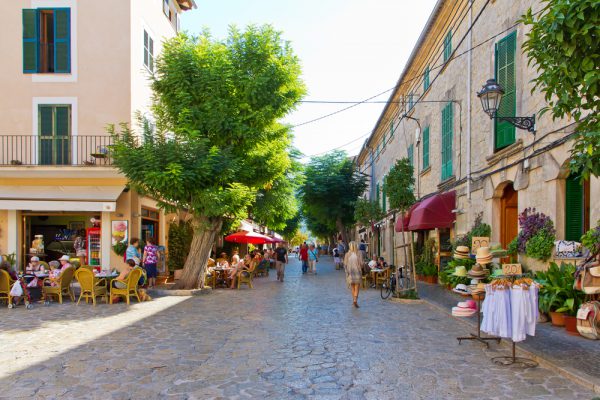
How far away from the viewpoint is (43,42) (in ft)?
54.9

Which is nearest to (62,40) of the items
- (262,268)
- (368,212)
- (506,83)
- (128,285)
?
(128,285)

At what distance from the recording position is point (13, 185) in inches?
648

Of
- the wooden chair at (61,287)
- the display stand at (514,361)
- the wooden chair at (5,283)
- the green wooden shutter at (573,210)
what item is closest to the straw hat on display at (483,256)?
the display stand at (514,361)

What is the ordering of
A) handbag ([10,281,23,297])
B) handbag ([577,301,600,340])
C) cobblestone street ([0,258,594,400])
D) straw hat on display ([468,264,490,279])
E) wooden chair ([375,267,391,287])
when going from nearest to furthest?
cobblestone street ([0,258,594,400]) → handbag ([577,301,600,340]) → straw hat on display ([468,264,490,279]) → handbag ([10,281,23,297]) → wooden chair ([375,267,391,287])

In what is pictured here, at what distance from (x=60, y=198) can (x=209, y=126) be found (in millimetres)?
5234

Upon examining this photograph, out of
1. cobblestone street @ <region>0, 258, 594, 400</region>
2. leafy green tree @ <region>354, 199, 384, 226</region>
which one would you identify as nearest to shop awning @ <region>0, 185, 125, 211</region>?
cobblestone street @ <region>0, 258, 594, 400</region>

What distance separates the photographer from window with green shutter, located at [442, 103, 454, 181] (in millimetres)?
15727

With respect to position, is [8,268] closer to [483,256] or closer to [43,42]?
[43,42]

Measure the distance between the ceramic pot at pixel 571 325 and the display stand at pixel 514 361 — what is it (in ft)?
5.63

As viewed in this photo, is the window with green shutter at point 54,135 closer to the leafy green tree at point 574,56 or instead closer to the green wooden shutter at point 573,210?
the green wooden shutter at point 573,210

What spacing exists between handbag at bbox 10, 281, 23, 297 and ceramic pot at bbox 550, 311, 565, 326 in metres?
11.5

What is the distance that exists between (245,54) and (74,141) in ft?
20.3

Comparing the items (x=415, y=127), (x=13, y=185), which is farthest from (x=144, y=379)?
(x=415, y=127)

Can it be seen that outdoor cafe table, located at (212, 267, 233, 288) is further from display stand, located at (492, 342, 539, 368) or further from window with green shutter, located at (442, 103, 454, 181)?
display stand, located at (492, 342, 539, 368)
